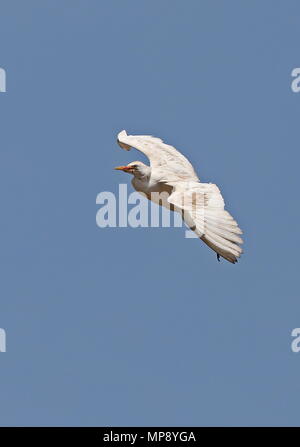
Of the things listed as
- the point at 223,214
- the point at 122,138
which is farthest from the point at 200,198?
the point at 122,138

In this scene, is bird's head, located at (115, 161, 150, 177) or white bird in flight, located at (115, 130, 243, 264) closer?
white bird in flight, located at (115, 130, 243, 264)

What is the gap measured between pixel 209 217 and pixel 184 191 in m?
2.63

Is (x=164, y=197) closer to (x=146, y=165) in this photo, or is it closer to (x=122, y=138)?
(x=146, y=165)

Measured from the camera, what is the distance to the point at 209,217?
109ft

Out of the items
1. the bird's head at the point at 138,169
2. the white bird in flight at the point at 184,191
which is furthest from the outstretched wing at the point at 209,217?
the bird's head at the point at 138,169

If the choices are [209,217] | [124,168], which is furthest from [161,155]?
[209,217]

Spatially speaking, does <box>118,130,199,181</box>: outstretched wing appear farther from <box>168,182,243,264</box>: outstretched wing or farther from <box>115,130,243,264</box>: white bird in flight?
<box>168,182,243,264</box>: outstretched wing

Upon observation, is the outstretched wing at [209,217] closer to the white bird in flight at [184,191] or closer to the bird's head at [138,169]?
the white bird in flight at [184,191]

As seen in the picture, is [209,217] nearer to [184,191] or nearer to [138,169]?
[184,191]

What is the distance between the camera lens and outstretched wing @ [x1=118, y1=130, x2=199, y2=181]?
38344 millimetres

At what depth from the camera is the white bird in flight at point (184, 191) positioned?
32.1m

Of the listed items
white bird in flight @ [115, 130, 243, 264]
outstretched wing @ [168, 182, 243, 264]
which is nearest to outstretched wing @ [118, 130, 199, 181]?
white bird in flight @ [115, 130, 243, 264]
